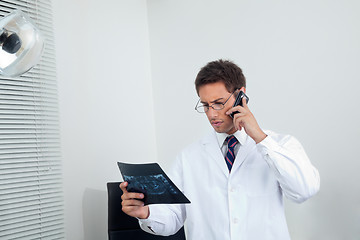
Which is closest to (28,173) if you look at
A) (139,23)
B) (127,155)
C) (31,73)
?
(31,73)

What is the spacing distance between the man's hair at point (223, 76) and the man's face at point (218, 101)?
0.9 inches

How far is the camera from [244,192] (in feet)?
5.27

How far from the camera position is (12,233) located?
204 centimetres

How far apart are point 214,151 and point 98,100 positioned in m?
1.28

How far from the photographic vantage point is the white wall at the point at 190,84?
7.32 ft

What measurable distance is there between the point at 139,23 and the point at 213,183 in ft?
6.62

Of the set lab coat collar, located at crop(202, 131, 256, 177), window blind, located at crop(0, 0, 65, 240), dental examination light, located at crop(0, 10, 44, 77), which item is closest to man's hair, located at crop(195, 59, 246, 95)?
lab coat collar, located at crop(202, 131, 256, 177)

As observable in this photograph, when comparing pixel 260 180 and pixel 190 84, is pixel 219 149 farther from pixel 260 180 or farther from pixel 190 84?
pixel 190 84

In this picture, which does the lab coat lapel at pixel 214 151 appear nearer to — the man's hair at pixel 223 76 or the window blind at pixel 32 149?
the man's hair at pixel 223 76

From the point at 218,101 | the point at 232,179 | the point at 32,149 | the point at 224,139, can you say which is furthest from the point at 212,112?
the point at 32,149

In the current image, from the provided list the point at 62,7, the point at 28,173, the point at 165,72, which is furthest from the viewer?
the point at 165,72

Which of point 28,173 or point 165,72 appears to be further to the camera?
point 165,72

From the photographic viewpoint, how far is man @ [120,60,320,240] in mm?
1488

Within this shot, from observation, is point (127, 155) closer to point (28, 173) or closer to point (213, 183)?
point (28, 173)
